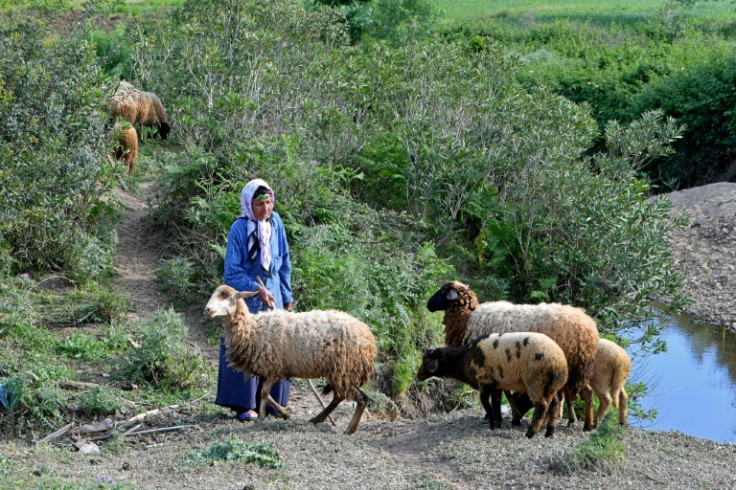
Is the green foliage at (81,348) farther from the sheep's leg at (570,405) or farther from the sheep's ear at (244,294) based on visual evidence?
the sheep's leg at (570,405)

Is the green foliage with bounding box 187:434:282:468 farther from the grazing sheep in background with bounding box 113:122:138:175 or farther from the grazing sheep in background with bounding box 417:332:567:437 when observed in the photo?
the grazing sheep in background with bounding box 113:122:138:175

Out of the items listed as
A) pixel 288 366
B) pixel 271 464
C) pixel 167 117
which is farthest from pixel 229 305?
pixel 167 117

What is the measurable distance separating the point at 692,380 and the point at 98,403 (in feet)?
29.9

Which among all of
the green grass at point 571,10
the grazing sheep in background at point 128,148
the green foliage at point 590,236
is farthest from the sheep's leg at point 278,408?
the green grass at point 571,10

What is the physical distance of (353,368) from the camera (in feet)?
27.0

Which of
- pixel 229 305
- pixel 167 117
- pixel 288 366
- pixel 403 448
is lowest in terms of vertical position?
pixel 403 448

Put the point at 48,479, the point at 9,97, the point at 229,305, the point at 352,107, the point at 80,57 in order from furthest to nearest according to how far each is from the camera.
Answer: the point at 352,107
the point at 80,57
the point at 9,97
the point at 229,305
the point at 48,479

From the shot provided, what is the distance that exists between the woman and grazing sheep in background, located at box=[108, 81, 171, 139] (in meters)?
7.58

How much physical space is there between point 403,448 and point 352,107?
324 inches

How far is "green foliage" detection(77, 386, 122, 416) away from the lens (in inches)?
345

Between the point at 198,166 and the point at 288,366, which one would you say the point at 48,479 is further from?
the point at 198,166

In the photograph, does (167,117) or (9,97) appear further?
(167,117)

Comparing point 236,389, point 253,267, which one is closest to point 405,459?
point 236,389

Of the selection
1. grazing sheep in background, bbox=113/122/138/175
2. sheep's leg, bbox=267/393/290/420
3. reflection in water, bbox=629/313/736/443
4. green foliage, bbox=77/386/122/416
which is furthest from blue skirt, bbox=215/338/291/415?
grazing sheep in background, bbox=113/122/138/175
